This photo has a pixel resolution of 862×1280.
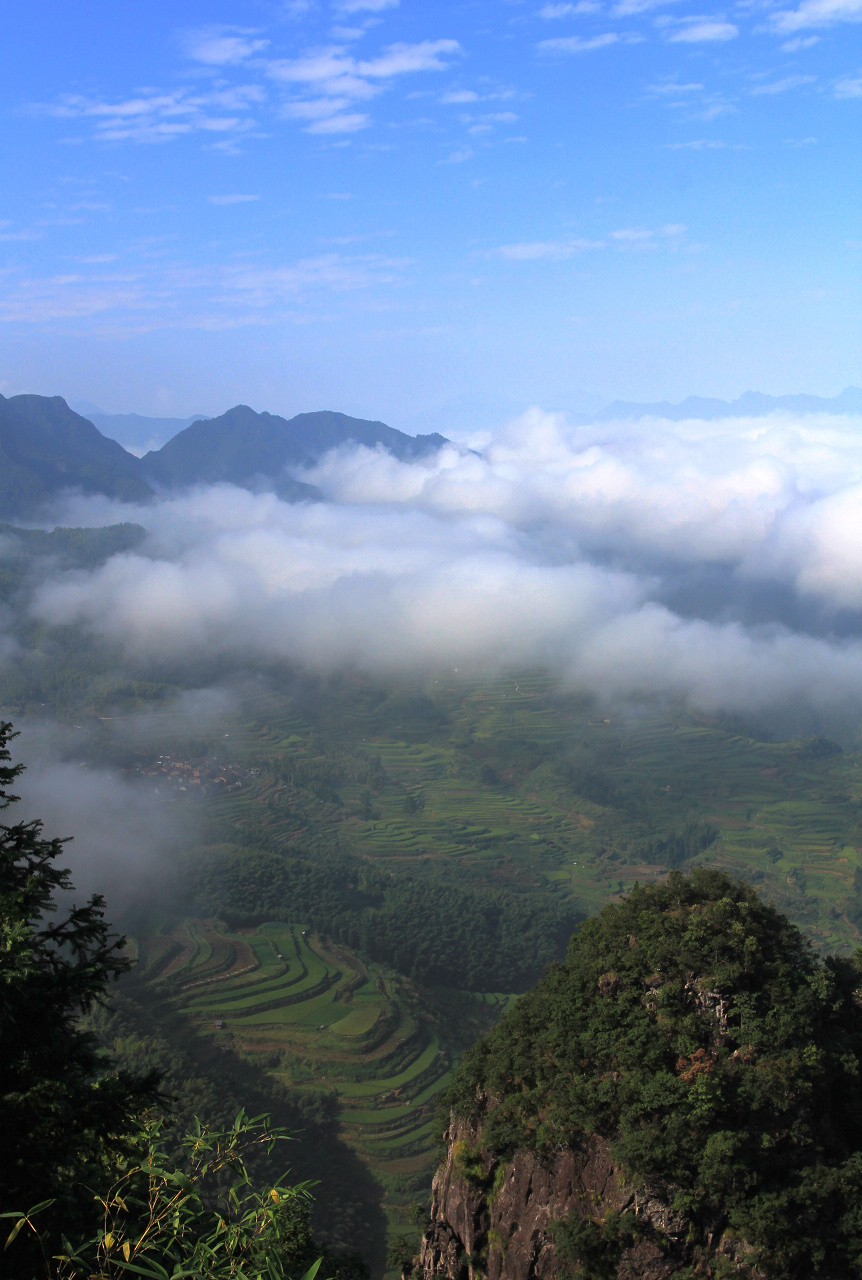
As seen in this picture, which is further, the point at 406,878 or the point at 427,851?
the point at 427,851

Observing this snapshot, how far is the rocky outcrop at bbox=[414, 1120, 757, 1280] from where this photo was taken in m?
21.3

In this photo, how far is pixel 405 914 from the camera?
112000 millimetres

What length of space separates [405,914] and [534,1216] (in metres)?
91.4

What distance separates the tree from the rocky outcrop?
15.7 metres

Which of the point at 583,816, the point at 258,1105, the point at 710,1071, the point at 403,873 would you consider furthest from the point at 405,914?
the point at 710,1071

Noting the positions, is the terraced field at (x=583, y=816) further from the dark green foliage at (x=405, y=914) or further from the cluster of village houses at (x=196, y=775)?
the dark green foliage at (x=405, y=914)

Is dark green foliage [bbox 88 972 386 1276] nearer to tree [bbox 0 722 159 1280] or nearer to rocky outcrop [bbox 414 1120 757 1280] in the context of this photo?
rocky outcrop [bbox 414 1120 757 1280]

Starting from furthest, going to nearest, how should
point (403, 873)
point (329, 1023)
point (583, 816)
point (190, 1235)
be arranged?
point (583, 816), point (403, 873), point (329, 1023), point (190, 1235)

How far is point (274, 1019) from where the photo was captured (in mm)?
82625

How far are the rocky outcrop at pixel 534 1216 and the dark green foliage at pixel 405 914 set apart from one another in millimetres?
79012

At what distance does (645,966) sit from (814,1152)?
19.9 feet

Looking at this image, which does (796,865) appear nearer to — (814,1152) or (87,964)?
(814,1152)

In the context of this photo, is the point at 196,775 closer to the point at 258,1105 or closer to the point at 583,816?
the point at 583,816

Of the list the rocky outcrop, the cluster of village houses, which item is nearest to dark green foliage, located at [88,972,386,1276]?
the rocky outcrop
